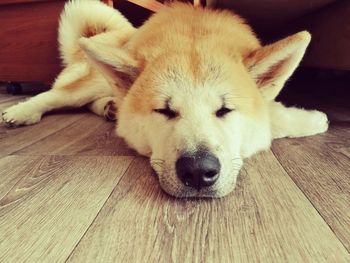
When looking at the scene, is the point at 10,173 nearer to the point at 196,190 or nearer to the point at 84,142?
the point at 84,142

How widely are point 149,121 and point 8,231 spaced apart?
55cm

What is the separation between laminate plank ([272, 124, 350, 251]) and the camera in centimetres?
85

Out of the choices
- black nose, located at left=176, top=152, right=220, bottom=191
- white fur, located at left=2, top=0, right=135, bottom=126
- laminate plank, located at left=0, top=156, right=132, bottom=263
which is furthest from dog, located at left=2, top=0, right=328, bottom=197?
white fur, located at left=2, top=0, right=135, bottom=126

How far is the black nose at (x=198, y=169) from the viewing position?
3.03 feet

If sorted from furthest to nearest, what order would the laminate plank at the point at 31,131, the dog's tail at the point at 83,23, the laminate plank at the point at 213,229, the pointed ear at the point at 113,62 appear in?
the dog's tail at the point at 83,23 < the laminate plank at the point at 31,131 < the pointed ear at the point at 113,62 < the laminate plank at the point at 213,229

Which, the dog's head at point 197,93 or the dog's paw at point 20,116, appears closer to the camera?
the dog's head at point 197,93

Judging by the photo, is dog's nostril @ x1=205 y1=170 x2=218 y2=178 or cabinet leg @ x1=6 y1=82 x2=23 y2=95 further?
cabinet leg @ x1=6 y1=82 x2=23 y2=95

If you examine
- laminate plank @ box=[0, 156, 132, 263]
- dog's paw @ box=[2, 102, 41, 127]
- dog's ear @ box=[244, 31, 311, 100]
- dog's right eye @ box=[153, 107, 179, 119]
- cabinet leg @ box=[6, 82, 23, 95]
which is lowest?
cabinet leg @ box=[6, 82, 23, 95]

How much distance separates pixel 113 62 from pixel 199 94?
14.5 inches

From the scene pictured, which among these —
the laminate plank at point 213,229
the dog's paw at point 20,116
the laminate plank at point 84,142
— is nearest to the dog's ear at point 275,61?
the laminate plank at point 213,229

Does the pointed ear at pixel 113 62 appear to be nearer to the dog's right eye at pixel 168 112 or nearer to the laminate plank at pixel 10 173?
the dog's right eye at pixel 168 112

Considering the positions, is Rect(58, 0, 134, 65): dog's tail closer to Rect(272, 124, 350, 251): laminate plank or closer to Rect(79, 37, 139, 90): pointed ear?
Rect(79, 37, 139, 90): pointed ear

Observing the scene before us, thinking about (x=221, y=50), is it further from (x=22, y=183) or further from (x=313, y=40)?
(x=313, y=40)

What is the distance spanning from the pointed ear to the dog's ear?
423 millimetres
